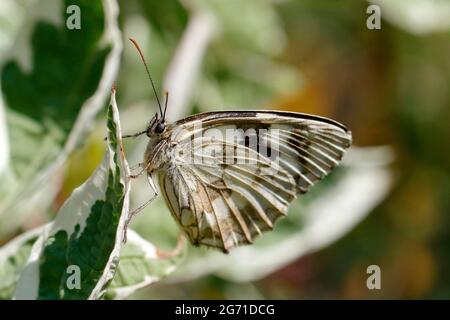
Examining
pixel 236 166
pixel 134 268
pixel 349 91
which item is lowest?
pixel 134 268

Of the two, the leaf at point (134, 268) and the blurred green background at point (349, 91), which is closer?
the leaf at point (134, 268)

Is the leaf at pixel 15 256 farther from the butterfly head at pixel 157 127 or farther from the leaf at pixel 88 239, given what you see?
the butterfly head at pixel 157 127

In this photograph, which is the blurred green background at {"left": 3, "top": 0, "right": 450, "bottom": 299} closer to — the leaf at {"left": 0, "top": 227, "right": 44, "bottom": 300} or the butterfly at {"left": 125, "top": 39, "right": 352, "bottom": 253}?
the butterfly at {"left": 125, "top": 39, "right": 352, "bottom": 253}

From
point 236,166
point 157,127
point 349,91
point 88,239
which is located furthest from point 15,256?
point 349,91

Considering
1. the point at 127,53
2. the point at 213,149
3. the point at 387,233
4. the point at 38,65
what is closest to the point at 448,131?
the point at 387,233

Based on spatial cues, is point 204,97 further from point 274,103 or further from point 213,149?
point 213,149

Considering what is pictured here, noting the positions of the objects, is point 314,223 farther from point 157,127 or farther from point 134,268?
point 134,268

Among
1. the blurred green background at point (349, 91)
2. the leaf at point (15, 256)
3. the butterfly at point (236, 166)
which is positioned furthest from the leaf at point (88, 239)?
the blurred green background at point (349, 91)
